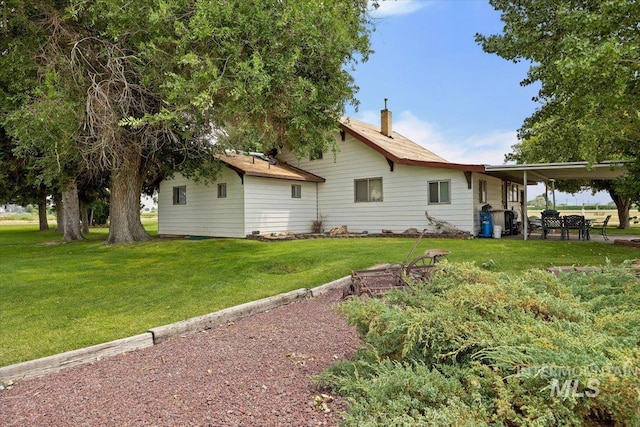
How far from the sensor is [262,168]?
17297mm

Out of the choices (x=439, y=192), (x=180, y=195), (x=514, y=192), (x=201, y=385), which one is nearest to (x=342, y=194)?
(x=439, y=192)

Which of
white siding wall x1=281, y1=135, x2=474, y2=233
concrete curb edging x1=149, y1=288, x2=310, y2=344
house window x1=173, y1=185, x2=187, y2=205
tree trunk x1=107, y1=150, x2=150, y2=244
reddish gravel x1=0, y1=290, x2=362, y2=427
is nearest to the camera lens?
reddish gravel x1=0, y1=290, x2=362, y2=427

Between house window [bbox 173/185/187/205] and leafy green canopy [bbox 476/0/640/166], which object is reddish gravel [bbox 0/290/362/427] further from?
house window [bbox 173/185/187/205]

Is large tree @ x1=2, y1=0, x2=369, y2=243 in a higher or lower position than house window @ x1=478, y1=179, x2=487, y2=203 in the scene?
higher

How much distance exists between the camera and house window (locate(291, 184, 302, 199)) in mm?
18156

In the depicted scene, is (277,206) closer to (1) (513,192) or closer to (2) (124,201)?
(2) (124,201)

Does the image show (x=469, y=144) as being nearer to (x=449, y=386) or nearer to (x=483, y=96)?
(x=483, y=96)

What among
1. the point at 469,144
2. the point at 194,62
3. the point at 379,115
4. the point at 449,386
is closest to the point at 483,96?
the point at 379,115

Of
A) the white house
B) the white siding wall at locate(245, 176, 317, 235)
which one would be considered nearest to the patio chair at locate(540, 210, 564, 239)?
the white house

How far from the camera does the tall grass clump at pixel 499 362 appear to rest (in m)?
1.86

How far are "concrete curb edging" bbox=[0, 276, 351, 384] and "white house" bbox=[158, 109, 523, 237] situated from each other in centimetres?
1067

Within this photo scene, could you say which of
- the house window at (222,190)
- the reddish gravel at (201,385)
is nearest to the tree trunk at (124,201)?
the house window at (222,190)

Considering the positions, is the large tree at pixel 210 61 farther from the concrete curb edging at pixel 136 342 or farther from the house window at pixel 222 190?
the house window at pixel 222 190

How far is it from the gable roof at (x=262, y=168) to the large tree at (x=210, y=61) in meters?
6.30
